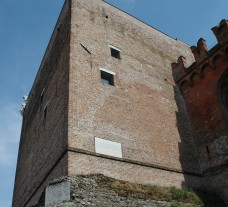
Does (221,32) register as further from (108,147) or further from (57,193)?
(57,193)

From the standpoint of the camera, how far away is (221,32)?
48.8ft

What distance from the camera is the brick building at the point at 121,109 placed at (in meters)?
11.2

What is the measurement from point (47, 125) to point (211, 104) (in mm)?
7959

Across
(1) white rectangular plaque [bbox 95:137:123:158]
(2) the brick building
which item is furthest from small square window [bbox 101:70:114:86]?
(1) white rectangular plaque [bbox 95:137:123:158]

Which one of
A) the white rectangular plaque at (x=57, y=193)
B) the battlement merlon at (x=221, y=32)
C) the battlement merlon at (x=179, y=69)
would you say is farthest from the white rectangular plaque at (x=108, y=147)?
the battlement merlon at (x=221, y=32)

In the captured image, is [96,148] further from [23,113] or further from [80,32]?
[23,113]

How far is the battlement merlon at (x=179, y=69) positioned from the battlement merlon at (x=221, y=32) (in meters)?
2.46

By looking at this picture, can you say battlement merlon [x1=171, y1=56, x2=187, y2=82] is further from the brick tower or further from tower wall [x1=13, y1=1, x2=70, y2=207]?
tower wall [x1=13, y1=1, x2=70, y2=207]

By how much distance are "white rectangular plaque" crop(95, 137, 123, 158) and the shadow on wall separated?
3274 mm

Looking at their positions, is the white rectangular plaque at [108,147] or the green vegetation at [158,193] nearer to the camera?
the green vegetation at [158,193]

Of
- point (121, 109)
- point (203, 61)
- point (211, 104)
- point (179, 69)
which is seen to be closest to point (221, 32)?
point (203, 61)

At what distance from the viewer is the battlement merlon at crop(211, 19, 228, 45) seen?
14.6 meters

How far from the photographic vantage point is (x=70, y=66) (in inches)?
494

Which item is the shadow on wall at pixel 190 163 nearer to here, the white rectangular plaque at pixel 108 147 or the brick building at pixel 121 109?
the brick building at pixel 121 109
